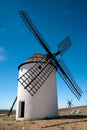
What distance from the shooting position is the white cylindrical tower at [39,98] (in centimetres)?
1778

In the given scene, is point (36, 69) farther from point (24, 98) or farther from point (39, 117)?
point (39, 117)

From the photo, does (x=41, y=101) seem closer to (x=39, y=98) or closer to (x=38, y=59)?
(x=39, y=98)

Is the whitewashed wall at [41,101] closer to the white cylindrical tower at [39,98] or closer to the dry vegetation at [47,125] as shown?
the white cylindrical tower at [39,98]

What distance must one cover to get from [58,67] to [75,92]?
388 centimetres

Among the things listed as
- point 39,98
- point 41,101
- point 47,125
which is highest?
point 39,98

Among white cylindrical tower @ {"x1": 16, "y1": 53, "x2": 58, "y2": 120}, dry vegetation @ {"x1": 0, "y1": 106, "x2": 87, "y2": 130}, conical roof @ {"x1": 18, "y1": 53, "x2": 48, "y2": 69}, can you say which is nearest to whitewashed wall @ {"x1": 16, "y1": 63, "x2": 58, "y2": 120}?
white cylindrical tower @ {"x1": 16, "y1": 53, "x2": 58, "y2": 120}

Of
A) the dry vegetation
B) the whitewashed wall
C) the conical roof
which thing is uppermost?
the conical roof

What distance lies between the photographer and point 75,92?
20703 mm

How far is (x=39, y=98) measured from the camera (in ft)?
59.7

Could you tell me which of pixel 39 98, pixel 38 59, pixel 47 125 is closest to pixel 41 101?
pixel 39 98

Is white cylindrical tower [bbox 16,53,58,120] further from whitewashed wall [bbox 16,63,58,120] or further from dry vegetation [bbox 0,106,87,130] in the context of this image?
dry vegetation [bbox 0,106,87,130]

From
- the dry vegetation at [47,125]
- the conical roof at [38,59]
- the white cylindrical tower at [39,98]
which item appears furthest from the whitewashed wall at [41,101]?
the dry vegetation at [47,125]

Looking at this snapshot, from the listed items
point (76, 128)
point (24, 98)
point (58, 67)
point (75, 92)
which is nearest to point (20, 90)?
point (24, 98)

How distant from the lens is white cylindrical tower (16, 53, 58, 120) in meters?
17.8
